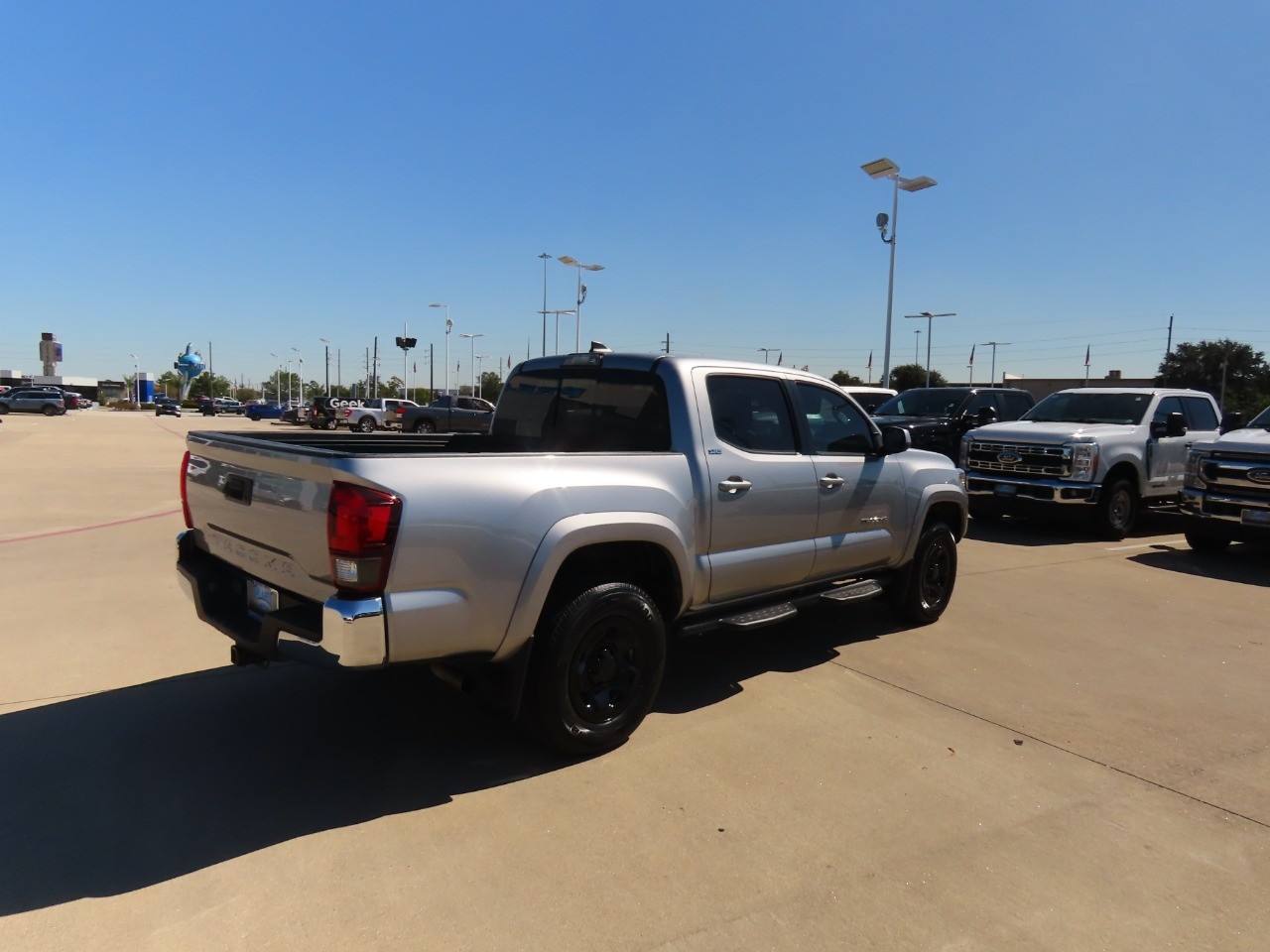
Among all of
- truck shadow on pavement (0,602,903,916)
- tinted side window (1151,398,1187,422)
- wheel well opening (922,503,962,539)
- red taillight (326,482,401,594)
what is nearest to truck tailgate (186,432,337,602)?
red taillight (326,482,401,594)

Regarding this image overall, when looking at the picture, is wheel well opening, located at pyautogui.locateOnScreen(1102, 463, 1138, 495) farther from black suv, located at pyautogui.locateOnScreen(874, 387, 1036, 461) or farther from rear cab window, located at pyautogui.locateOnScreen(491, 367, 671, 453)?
rear cab window, located at pyautogui.locateOnScreen(491, 367, 671, 453)

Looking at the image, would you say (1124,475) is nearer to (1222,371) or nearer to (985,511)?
(985,511)

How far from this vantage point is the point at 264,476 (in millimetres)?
3598

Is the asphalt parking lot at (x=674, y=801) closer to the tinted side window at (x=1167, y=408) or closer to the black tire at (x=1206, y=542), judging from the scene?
the black tire at (x=1206, y=542)

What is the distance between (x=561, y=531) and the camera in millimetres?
3590

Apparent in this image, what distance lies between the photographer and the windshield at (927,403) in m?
14.9

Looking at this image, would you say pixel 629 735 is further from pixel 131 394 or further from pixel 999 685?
pixel 131 394

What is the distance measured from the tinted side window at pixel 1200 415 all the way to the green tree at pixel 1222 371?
51.6 m

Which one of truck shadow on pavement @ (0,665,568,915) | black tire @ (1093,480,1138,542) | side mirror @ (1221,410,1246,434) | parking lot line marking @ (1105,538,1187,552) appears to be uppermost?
side mirror @ (1221,410,1246,434)

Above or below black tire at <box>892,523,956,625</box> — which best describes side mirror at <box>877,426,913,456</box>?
above

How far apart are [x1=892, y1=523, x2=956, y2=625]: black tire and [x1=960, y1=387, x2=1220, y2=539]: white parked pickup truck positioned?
484 centimetres

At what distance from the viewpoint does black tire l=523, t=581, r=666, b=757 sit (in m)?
3.67

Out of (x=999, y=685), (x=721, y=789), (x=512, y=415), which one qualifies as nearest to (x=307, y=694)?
(x=512, y=415)

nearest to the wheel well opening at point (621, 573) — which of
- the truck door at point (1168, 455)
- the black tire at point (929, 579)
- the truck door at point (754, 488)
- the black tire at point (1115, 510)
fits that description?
the truck door at point (754, 488)
